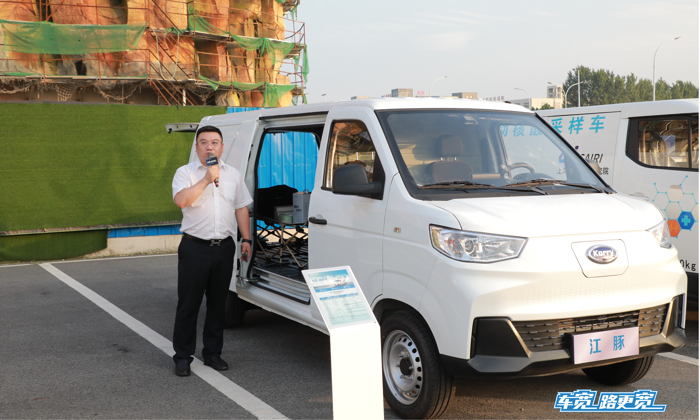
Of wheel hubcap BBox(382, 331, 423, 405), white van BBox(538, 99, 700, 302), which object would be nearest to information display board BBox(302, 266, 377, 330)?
wheel hubcap BBox(382, 331, 423, 405)

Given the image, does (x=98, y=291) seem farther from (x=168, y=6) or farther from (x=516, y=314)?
(x=168, y=6)

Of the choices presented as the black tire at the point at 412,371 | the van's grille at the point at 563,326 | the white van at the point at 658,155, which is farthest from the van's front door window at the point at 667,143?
the black tire at the point at 412,371

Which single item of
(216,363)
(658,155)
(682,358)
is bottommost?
(682,358)

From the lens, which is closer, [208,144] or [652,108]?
[208,144]

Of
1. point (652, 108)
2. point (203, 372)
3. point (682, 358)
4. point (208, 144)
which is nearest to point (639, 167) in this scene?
point (652, 108)

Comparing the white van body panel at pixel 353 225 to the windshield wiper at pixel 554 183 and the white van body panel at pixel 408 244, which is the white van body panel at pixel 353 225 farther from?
the windshield wiper at pixel 554 183

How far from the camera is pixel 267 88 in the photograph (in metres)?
27.4

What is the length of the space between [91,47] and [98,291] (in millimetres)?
14230

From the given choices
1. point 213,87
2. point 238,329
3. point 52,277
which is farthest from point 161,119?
point 213,87

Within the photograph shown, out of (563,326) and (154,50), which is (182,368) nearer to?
(563,326)

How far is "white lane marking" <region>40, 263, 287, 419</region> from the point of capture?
14.4 ft

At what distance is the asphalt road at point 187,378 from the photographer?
173 inches

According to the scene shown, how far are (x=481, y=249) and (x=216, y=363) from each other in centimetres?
275

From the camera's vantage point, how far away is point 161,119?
39.2 feet
